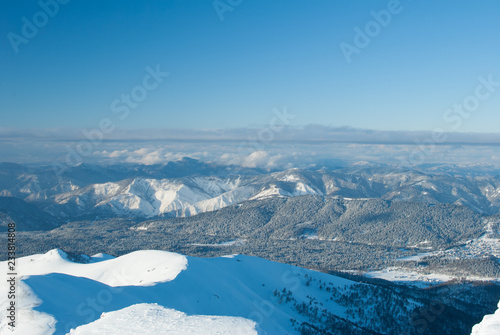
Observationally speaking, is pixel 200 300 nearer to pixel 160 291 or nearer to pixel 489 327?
pixel 160 291

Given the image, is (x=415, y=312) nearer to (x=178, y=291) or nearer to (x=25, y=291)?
(x=178, y=291)

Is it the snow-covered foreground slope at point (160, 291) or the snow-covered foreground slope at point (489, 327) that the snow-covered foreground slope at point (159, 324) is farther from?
the snow-covered foreground slope at point (489, 327)

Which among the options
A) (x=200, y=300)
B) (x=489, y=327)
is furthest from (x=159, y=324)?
(x=489, y=327)

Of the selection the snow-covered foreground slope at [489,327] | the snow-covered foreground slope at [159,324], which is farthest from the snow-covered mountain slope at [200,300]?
the snow-covered foreground slope at [489,327]

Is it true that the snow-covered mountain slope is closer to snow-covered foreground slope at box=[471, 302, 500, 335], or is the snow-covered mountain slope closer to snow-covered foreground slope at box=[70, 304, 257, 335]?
snow-covered foreground slope at box=[70, 304, 257, 335]

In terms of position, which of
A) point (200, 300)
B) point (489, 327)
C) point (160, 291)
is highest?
point (489, 327)

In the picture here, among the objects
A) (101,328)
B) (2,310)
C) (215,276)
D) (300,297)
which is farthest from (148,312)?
(300,297)

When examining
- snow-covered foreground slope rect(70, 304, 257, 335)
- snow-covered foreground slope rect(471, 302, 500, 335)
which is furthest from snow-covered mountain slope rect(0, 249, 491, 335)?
snow-covered foreground slope rect(471, 302, 500, 335)
